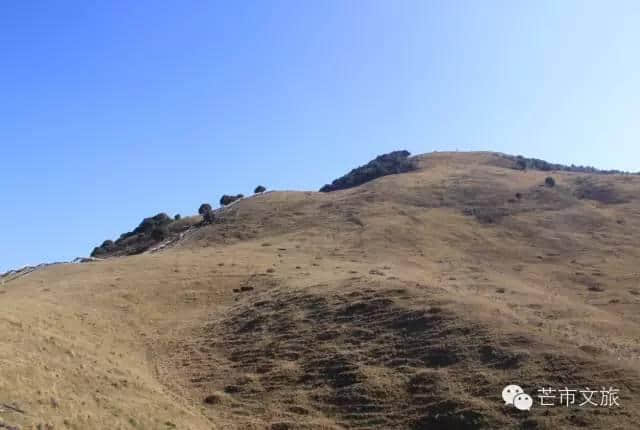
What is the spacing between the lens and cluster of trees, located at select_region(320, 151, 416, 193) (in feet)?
281

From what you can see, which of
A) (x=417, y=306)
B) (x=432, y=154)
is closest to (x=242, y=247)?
(x=417, y=306)

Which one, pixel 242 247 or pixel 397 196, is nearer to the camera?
pixel 242 247

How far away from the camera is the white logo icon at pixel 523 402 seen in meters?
16.7

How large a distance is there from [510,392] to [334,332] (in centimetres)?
897

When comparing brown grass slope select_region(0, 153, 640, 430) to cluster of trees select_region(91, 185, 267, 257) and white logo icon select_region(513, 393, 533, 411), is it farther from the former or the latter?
cluster of trees select_region(91, 185, 267, 257)

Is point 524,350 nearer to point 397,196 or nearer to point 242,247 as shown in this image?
point 242,247

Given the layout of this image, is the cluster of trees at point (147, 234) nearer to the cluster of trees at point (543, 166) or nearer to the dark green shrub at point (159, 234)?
the dark green shrub at point (159, 234)

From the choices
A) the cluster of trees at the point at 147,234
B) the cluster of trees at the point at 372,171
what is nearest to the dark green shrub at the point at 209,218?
the cluster of trees at the point at 147,234

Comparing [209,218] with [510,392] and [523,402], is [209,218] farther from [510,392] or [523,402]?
[523,402]

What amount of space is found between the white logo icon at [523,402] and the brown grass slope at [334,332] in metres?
0.27

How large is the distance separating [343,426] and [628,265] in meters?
31.2

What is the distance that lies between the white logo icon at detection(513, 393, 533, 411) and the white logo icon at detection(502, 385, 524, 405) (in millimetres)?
117

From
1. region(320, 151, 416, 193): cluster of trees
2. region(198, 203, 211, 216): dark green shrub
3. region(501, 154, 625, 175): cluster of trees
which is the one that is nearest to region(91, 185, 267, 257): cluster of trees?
region(198, 203, 211, 216): dark green shrub

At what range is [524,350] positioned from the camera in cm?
1973
